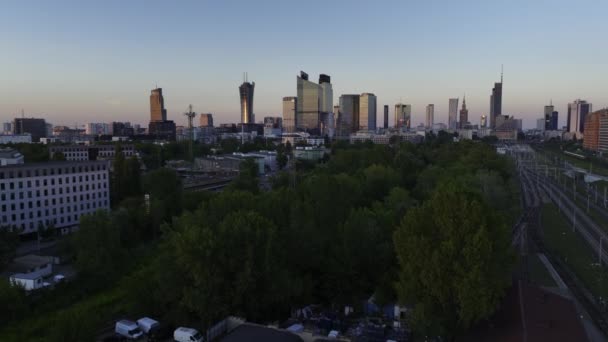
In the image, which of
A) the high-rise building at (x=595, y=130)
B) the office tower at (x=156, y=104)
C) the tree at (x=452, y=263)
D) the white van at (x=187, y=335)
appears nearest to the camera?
the tree at (x=452, y=263)

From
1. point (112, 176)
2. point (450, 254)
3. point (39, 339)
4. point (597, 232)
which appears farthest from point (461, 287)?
point (112, 176)

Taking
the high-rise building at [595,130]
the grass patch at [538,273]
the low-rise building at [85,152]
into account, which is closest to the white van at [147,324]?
the grass patch at [538,273]

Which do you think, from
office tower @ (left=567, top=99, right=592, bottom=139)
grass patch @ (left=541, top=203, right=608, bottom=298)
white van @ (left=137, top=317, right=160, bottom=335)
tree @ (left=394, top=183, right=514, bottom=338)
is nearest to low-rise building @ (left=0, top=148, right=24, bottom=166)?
white van @ (left=137, top=317, right=160, bottom=335)

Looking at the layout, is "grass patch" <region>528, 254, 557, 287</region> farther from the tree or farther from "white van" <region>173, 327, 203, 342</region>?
"white van" <region>173, 327, 203, 342</region>

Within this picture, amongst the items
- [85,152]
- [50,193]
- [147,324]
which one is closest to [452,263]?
[147,324]

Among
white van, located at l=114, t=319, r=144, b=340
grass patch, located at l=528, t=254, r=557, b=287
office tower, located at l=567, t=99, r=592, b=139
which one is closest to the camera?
white van, located at l=114, t=319, r=144, b=340

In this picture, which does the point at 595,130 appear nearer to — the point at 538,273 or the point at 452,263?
the point at 538,273

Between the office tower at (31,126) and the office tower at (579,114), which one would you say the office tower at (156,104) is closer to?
the office tower at (31,126)
